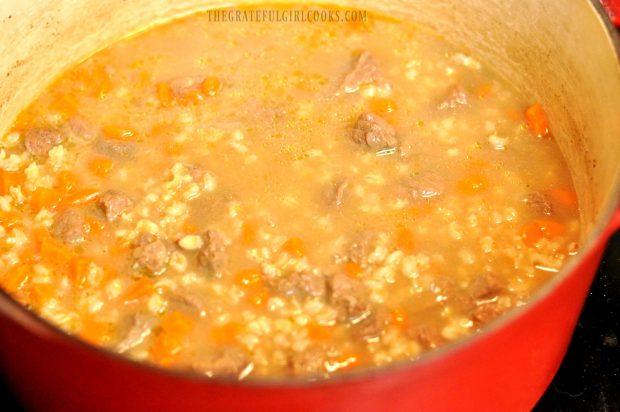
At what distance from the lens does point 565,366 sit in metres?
2.37

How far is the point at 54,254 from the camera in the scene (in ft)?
7.54

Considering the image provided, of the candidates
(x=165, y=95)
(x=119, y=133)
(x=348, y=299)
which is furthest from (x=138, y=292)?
(x=165, y=95)

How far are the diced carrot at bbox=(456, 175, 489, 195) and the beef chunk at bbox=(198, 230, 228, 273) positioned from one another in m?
0.76

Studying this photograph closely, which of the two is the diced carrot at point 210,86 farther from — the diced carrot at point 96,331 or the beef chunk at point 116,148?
the diced carrot at point 96,331

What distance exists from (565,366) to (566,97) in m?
0.88

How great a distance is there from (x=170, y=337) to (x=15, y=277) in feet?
1.64

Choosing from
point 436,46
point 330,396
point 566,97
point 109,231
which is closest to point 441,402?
point 330,396

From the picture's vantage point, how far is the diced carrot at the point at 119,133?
8.75 ft

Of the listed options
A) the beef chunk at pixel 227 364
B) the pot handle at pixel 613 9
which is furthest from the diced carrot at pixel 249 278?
the pot handle at pixel 613 9

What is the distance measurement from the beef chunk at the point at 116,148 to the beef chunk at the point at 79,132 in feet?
0.10

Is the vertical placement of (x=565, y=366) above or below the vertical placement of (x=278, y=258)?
below

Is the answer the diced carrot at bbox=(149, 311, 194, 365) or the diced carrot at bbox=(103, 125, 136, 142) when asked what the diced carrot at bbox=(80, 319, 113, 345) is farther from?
the diced carrot at bbox=(103, 125, 136, 142)

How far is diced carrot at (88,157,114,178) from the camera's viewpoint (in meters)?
2.54

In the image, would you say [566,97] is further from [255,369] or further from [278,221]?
[255,369]
